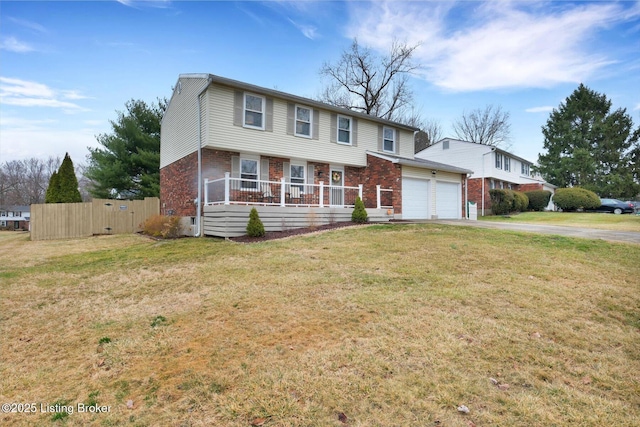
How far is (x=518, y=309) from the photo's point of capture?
4.38 metres

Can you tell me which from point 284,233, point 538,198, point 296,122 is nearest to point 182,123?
point 296,122

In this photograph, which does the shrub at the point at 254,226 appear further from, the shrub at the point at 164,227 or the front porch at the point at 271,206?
the shrub at the point at 164,227

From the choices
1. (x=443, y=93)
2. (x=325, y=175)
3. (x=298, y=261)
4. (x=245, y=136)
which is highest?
(x=443, y=93)

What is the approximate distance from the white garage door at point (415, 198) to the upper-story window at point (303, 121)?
521cm

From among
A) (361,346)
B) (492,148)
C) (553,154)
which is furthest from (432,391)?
(553,154)

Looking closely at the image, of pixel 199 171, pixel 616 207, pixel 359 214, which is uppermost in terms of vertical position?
pixel 199 171

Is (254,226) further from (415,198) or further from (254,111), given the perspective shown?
(415,198)

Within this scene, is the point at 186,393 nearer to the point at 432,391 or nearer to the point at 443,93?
the point at 432,391

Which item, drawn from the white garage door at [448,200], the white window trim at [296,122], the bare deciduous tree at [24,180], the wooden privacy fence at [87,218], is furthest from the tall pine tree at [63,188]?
the bare deciduous tree at [24,180]

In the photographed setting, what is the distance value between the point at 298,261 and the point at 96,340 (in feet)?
12.8

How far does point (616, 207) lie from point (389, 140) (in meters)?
23.1

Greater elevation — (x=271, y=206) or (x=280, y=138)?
(x=280, y=138)

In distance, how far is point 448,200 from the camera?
1819 cm

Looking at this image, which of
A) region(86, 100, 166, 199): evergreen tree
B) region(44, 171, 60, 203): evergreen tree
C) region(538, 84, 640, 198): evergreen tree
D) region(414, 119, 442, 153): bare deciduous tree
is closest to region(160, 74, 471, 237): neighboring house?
region(86, 100, 166, 199): evergreen tree
